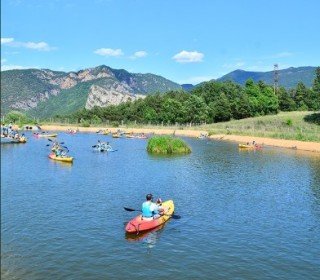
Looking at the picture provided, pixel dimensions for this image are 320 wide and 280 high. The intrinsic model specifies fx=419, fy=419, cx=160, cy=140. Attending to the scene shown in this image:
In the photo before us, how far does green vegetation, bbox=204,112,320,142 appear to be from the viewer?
8469 cm

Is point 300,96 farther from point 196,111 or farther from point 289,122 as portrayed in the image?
point 289,122

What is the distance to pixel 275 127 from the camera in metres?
95.1

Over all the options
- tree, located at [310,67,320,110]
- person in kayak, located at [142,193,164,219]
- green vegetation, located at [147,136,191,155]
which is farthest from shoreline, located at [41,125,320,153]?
person in kayak, located at [142,193,164,219]

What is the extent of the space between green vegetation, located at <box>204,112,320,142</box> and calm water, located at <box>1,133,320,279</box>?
4241 cm

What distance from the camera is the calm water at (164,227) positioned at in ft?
55.4

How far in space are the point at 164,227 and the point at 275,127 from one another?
253 ft

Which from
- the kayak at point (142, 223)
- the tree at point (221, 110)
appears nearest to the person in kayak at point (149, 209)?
the kayak at point (142, 223)

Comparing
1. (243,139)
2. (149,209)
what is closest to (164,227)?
(149,209)

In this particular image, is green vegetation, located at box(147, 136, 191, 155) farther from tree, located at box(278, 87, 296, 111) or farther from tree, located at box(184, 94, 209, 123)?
tree, located at box(278, 87, 296, 111)

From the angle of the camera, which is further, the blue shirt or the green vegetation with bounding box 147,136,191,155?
the green vegetation with bounding box 147,136,191,155

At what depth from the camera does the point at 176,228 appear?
22.6 meters

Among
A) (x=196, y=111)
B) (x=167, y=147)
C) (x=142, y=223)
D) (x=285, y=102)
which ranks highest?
(x=285, y=102)

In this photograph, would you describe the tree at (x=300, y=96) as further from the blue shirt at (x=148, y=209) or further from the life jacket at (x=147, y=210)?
the life jacket at (x=147, y=210)

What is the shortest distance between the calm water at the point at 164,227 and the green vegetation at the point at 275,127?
42.4m
